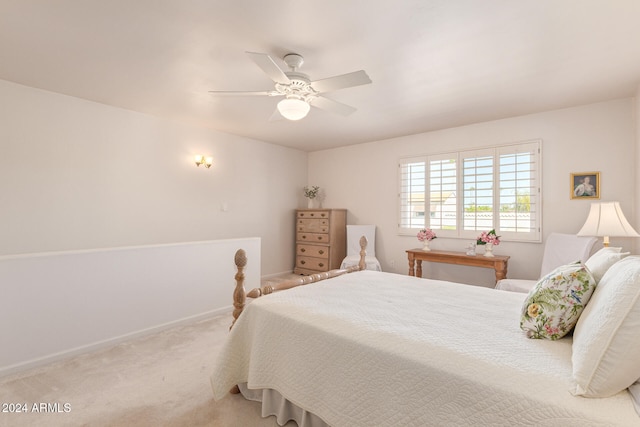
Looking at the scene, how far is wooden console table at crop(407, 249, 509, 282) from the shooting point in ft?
12.2

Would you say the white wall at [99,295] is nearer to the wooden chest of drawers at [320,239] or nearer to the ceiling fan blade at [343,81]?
the wooden chest of drawers at [320,239]

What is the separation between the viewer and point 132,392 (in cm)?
212

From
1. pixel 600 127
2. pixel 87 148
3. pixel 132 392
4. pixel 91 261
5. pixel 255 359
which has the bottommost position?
pixel 132 392

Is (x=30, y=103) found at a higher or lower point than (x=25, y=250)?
higher

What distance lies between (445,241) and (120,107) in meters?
4.63

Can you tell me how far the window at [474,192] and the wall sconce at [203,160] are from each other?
297 centimetres

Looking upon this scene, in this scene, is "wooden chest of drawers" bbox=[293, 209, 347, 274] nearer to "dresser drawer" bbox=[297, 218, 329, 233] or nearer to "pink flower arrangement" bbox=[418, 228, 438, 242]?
"dresser drawer" bbox=[297, 218, 329, 233]

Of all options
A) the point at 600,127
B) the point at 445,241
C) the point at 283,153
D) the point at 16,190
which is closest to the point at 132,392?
the point at 16,190

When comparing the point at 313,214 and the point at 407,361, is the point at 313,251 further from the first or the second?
the point at 407,361

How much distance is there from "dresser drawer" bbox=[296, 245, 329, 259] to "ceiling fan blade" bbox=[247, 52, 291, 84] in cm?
351

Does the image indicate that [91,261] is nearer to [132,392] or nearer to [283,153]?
[132,392]

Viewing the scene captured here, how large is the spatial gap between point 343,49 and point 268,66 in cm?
66

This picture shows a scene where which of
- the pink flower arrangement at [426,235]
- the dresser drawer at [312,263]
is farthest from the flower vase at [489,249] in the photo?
the dresser drawer at [312,263]

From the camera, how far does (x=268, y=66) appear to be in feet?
6.69
